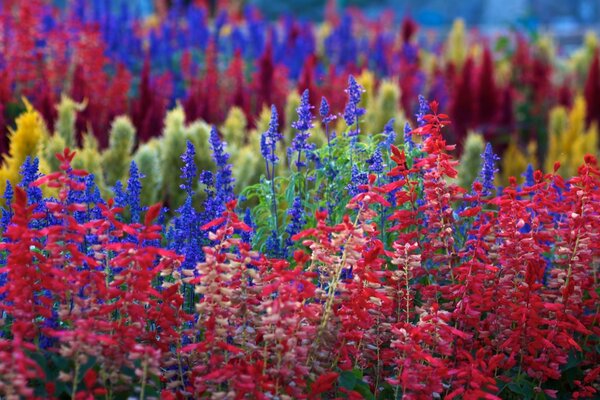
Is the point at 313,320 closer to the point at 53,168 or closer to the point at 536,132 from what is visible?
the point at 53,168

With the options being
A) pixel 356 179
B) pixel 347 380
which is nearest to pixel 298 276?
pixel 347 380

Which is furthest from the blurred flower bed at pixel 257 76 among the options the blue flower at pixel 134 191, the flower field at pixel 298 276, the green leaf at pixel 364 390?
the green leaf at pixel 364 390

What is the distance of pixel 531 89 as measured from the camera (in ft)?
31.0

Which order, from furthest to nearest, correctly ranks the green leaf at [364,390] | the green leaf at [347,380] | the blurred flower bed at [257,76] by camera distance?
the blurred flower bed at [257,76], the green leaf at [364,390], the green leaf at [347,380]

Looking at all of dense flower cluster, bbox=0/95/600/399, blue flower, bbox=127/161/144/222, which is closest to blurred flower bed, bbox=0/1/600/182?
blue flower, bbox=127/161/144/222

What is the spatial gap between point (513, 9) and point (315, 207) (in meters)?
14.6

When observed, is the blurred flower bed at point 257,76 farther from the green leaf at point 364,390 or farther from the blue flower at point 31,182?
the green leaf at point 364,390

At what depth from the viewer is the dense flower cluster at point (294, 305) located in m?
2.33

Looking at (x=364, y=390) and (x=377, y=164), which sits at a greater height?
(x=377, y=164)

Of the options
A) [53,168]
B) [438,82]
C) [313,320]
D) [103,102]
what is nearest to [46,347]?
[313,320]

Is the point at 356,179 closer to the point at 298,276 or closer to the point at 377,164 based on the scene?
the point at 377,164

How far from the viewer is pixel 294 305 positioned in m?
2.29

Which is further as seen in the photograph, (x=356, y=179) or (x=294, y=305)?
(x=356, y=179)

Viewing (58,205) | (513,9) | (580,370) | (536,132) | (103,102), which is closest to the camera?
(58,205)
